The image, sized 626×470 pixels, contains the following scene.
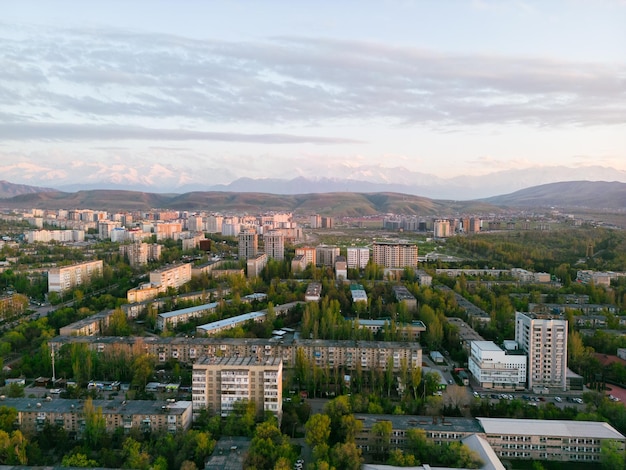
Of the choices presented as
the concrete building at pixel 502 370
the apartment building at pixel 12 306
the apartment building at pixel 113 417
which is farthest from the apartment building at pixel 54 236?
the concrete building at pixel 502 370

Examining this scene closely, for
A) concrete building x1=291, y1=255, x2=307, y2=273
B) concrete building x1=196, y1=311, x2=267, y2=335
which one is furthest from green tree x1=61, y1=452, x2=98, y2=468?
concrete building x1=291, y1=255, x2=307, y2=273

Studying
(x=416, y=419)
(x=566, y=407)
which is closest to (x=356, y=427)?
(x=416, y=419)

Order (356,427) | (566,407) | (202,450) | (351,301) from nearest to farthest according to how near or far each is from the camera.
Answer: (202,450) → (356,427) → (566,407) → (351,301)

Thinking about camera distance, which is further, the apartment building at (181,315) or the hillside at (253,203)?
the hillside at (253,203)

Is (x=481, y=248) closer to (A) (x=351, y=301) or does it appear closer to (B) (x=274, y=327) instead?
(A) (x=351, y=301)

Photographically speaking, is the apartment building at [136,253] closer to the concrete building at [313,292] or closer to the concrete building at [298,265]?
the concrete building at [298,265]

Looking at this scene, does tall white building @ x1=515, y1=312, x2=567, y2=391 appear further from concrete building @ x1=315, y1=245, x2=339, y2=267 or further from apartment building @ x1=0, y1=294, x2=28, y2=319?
concrete building @ x1=315, y1=245, x2=339, y2=267
